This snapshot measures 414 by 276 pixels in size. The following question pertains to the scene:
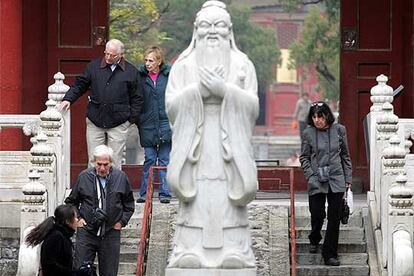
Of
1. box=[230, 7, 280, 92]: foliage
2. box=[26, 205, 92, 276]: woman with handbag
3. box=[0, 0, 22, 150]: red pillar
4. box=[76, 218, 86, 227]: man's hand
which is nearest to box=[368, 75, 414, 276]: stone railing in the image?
box=[76, 218, 86, 227]: man's hand

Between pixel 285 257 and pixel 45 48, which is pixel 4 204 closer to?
pixel 285 257

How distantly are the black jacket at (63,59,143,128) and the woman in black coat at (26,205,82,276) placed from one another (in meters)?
4.33

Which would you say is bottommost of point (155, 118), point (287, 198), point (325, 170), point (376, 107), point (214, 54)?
point (287, 198)

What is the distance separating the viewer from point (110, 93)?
20438 millimetres

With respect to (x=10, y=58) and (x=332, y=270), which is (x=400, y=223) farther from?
(x=10, y=58)

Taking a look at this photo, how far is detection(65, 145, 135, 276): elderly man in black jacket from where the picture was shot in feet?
57.2

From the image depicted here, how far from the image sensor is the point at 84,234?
57.3 feet

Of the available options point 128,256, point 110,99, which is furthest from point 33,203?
point 110,99

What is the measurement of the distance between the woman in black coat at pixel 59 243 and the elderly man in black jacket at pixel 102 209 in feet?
4.06

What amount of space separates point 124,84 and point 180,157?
439 cm

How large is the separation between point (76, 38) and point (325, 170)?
675cm

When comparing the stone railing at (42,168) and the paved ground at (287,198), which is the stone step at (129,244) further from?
the paved ground at (287,198)

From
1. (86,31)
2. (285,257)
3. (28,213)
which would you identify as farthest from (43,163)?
(86,31)

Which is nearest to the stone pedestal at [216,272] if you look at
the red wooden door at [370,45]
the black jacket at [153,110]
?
the black jacket at [153,110]
